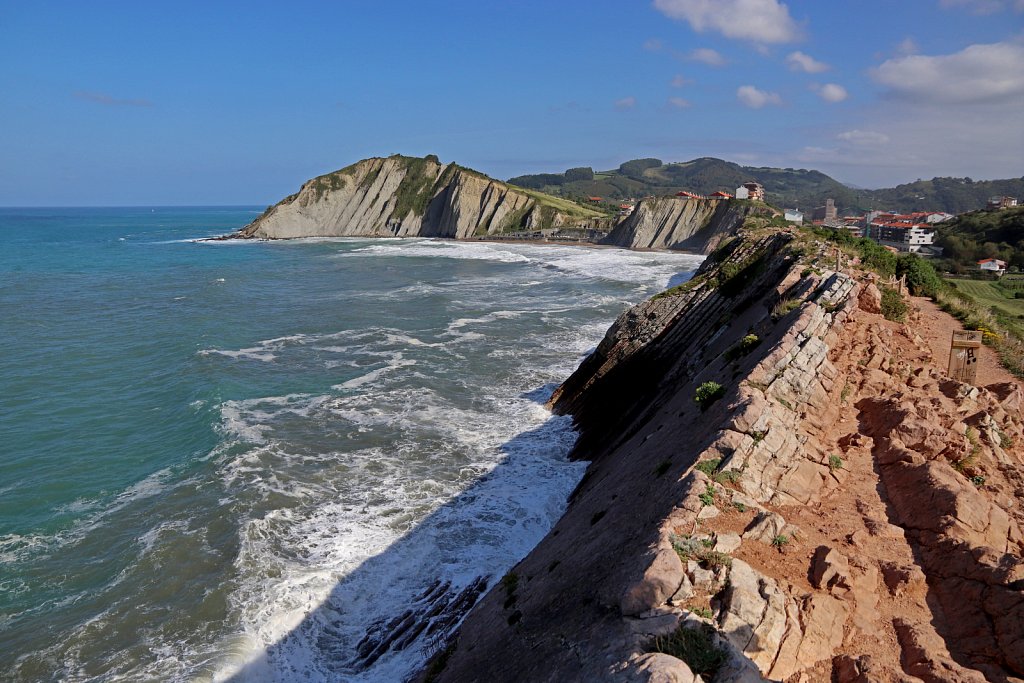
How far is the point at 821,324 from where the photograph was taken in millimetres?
13406

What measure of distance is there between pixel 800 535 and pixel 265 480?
15056 millimetres

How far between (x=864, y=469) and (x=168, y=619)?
13751 millimetres

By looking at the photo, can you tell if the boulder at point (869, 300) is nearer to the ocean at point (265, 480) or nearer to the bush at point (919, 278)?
the ocean at point (265, 480)

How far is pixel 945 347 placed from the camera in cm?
1680

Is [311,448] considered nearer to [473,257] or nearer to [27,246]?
[473,257]

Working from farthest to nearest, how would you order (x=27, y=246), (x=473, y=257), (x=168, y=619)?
(x=27, y=246) → (x=473, y=257) → (x=168, y=619)

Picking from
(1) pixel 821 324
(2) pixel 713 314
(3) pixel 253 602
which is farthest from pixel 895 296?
(3) pixel 253 602

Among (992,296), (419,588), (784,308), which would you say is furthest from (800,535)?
(992,296)

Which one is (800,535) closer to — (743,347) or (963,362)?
(743,347)

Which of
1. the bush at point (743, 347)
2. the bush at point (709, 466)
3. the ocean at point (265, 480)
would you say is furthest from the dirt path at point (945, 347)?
the ocean at point (265, 480)

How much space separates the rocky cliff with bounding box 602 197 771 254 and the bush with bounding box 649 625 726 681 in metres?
84.8

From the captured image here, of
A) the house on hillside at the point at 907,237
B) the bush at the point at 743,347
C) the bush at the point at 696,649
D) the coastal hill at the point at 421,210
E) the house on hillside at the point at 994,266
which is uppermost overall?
the coastal hill at the point at 421,210

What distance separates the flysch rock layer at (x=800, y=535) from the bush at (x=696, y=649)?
2.9 inches

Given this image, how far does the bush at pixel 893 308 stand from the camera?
16.1 meters
